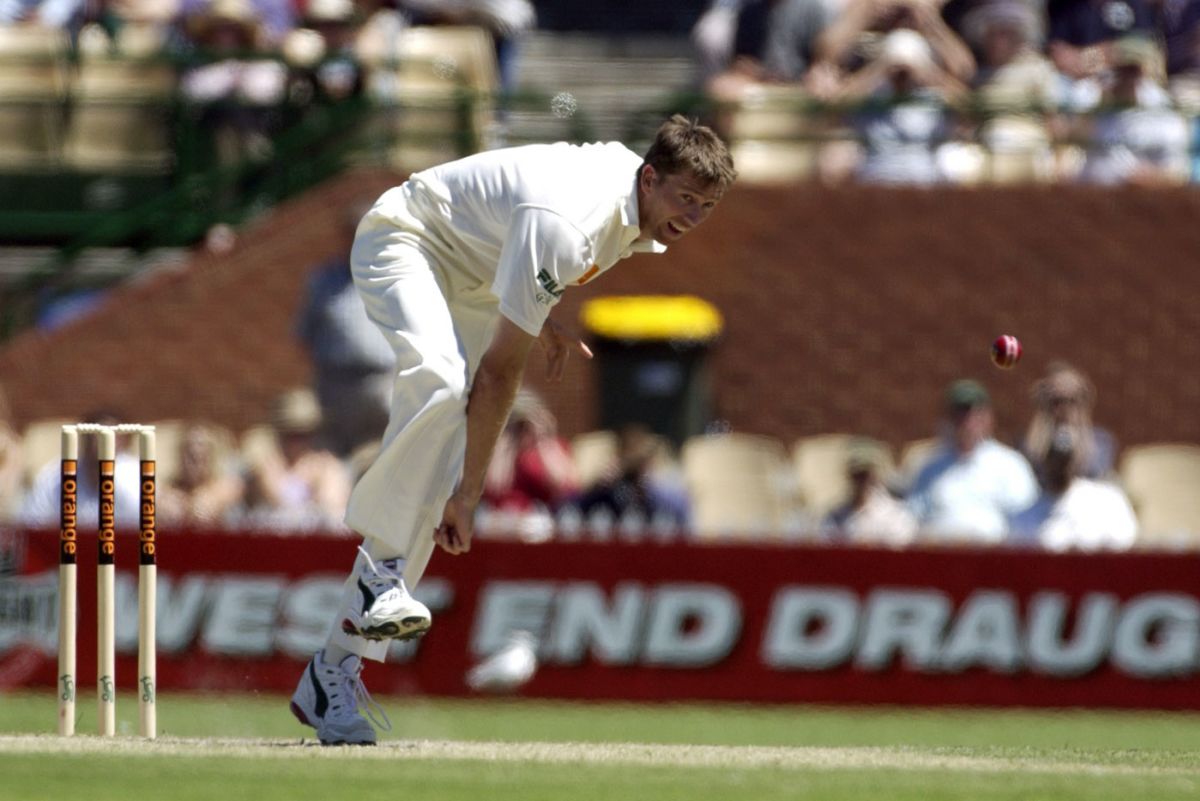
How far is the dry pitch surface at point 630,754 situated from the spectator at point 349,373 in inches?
183

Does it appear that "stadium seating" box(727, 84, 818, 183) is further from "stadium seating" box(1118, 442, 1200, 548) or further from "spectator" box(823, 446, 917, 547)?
"stadium seating" box(1118, 442, 1200, 548)

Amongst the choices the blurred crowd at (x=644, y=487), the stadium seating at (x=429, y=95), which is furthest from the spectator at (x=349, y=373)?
the stadium seating at (x=429, y=95)

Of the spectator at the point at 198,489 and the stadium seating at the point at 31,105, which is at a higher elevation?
the stadium seating at the point at 31,105

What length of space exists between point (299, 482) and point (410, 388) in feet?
17.2

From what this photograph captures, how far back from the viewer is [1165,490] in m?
11.6

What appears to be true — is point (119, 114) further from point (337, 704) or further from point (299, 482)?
point (337, 704)

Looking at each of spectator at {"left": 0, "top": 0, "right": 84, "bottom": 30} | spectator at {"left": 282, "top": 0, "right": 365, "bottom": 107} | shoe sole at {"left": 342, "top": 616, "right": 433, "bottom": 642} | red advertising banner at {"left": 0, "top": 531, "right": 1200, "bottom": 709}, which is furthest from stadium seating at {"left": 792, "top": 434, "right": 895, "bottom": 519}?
spectator at {"left": 0, "top": 0, "right": 84, "bottom": 30}

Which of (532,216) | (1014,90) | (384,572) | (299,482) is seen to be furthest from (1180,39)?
(384,572)

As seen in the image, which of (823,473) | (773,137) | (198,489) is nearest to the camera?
(198,489)

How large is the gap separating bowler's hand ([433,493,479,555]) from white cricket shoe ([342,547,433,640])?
7.1 inches

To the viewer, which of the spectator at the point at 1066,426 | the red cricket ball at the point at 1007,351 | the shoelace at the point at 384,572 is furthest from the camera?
the spectator at the point at 1066,426

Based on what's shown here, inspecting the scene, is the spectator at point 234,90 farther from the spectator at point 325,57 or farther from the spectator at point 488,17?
the spectator at point 488,17

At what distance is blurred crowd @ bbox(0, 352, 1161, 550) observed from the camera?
10.8 m

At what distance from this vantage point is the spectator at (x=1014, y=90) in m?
13.4
